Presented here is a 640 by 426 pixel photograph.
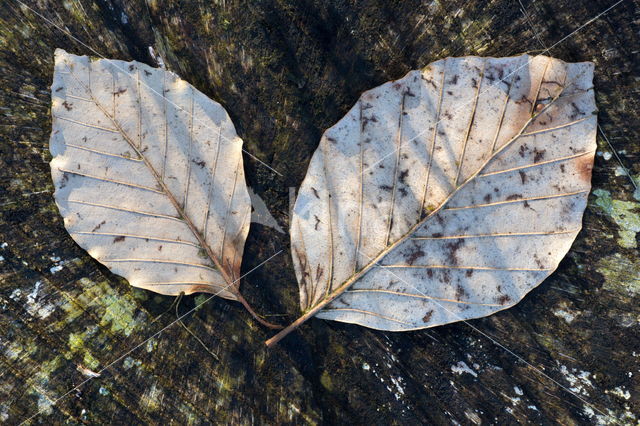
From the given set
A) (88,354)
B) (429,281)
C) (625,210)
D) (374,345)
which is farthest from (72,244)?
(625,210)

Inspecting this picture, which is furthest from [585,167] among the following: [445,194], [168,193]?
[168,193]

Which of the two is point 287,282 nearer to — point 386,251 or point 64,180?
point 386,251

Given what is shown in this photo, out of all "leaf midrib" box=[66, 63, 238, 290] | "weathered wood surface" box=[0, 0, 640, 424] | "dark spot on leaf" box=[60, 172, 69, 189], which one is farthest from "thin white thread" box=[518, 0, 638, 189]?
"dark spot on leaf" box=[60, 172, 69, 189]

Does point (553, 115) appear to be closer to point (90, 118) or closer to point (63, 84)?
point (90, 118)

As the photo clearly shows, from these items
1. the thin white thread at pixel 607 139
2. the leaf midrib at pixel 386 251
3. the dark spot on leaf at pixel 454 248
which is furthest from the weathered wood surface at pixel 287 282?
the dark spot on leaf at pixel 454 248

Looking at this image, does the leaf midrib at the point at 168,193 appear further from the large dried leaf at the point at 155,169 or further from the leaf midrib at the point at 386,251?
the leaf midrib at the point at 386,251
